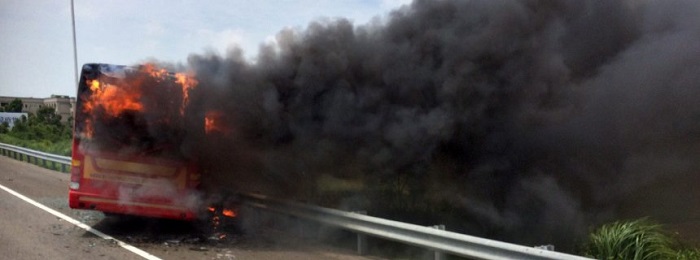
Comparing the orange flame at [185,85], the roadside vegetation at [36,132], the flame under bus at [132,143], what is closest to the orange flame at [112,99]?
the flame under bus at [132,143]

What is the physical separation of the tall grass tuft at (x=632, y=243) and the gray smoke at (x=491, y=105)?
4.81ft

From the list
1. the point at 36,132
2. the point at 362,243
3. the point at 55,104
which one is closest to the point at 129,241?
the point at 362,243

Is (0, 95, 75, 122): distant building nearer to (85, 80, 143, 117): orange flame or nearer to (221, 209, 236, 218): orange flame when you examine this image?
(221, 209, 236, 218): orange flame

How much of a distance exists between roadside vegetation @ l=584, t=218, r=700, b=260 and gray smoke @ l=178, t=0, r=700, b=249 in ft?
4.81

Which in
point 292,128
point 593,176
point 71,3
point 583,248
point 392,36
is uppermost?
point 71,3

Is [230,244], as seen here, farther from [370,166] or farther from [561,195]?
[561,195]

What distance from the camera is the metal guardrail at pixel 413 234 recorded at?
6322mm

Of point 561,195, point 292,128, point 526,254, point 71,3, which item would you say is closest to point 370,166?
point 292,128

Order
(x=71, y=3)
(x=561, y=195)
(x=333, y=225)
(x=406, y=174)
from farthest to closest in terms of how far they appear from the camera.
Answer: (x=71, y=3) < (x=406, y=174) < (x=561, y=195) < (x=333, y=225)

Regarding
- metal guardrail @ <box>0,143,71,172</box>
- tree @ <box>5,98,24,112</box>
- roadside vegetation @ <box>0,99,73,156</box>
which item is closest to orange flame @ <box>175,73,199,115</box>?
metal guardrail @ <box>0,143,71,172</box>

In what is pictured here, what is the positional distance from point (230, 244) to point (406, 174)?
124 inches

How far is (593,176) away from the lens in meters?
10.1

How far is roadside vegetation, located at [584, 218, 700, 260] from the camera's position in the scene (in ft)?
23.6

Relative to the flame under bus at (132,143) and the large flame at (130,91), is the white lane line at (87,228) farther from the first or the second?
the large flame at (130,91)
